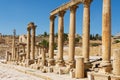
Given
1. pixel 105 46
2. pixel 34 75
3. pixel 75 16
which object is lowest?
pixel 34 75

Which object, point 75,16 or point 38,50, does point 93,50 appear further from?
point 75,16

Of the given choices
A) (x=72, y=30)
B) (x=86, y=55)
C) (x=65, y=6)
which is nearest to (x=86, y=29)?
(x=86, y=55)

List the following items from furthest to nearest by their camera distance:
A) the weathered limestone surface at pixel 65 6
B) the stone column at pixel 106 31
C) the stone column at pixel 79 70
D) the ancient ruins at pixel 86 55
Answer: the weathered limestone surface at pixel 65 6 < the stone column at pixel 79 70 < the stone column at pixel 106 31 < the ancient ruins at pixel 86 55

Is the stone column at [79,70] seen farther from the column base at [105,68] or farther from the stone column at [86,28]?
the stone column at [86,28]

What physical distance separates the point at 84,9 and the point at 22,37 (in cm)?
7836

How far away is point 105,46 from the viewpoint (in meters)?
19.4

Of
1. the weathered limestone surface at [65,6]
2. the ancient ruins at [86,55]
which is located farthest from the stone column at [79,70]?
the weathered limestone surface at [65,6]

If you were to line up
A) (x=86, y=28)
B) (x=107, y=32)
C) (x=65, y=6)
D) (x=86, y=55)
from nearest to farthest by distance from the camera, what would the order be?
(x=107, y=32) → (x=86, y=55) → (x=86, y=28) → (x=65, y=6)

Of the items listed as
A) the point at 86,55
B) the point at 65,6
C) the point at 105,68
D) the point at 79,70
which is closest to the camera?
the point at 105,68

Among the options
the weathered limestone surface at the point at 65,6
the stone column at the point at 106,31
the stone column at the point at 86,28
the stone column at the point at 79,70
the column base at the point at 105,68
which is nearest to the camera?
the column base at the point at 105,68

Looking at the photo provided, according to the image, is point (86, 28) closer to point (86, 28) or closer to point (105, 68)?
point (86, 28)

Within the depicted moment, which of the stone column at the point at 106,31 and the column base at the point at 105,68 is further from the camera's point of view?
the stone column at the point at 106,31

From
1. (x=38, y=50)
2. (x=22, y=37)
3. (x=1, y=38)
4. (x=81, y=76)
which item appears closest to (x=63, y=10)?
(x=81, y=76)

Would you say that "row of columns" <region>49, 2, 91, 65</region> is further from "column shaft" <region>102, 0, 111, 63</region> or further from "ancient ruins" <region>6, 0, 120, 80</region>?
"column shaft" <region>102, 0, 111, 63</region>
